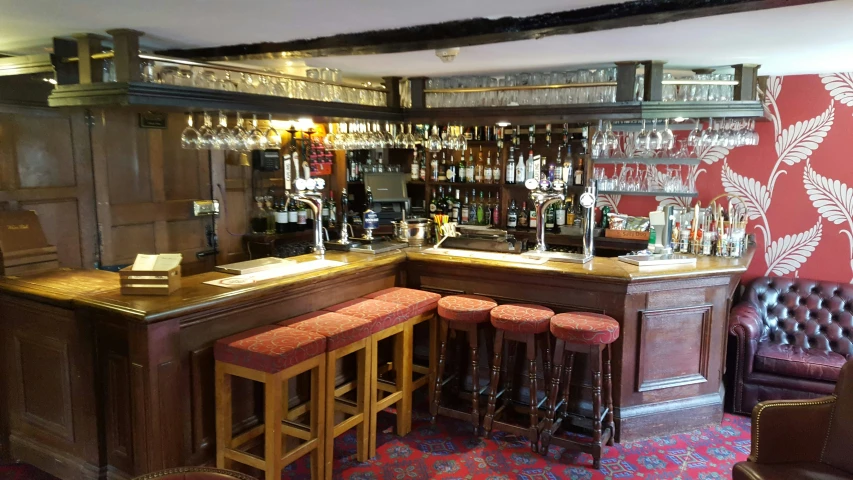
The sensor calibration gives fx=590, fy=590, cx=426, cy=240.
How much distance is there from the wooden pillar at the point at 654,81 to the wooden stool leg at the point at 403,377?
218cm

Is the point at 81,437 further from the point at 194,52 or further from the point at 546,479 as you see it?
the point at 546,479

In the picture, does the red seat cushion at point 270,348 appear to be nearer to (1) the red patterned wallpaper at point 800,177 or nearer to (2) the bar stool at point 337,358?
(2) the bar stool at point 337,358

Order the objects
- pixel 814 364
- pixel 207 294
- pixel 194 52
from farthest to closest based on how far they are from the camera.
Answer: pixel 814 364 → pixel 194 52 → pixel 207 294

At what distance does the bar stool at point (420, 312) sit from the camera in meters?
3.78

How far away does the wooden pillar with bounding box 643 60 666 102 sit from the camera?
3867mm

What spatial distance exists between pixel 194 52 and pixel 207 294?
1557mm

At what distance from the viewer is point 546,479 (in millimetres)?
3285

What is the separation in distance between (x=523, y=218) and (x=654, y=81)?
2364 millimetres

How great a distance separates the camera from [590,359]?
3404mm

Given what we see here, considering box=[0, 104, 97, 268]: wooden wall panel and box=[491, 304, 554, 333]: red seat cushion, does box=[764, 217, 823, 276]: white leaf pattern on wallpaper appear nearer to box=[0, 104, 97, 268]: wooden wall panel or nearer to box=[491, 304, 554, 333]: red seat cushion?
box=[491, 304, 554, 333]: red seat cushion

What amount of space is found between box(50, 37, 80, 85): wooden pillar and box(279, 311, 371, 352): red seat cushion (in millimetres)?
1793

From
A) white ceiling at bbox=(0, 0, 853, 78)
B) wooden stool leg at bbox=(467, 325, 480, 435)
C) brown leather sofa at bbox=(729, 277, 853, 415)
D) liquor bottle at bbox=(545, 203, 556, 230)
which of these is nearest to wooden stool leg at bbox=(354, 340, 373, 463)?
wooden stool leg at bbox=(467, 325, 480, 435)

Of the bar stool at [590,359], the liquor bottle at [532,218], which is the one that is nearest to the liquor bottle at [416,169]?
the liquor bottle at [532,218]

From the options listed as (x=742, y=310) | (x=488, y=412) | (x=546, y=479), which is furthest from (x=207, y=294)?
(x=742, y=310)
